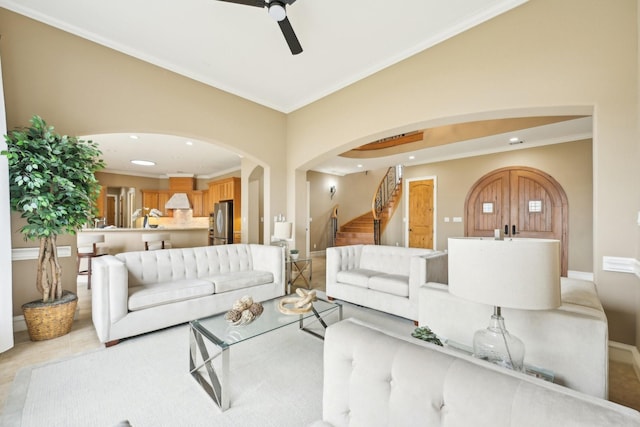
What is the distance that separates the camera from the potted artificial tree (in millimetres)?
2572

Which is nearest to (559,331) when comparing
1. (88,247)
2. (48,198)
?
(48,198)

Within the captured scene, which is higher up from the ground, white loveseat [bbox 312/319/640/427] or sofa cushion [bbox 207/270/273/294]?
white loveseat [bbox 312/319/640/427]

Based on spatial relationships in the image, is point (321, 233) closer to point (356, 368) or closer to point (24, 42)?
point (24, 42)

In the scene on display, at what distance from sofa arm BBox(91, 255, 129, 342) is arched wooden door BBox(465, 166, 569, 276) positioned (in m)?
6.92

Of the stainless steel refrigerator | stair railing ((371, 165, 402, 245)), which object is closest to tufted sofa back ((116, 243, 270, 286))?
the stainless steel refrigerator

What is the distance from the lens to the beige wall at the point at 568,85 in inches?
92.4

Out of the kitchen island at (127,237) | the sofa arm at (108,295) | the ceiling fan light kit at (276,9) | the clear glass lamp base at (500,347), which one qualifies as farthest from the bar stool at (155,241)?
the clear glass lamp base at (500,347)

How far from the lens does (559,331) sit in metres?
1.51

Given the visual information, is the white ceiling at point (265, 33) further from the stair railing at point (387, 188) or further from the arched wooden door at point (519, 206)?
the stair railing at point (387, 188)

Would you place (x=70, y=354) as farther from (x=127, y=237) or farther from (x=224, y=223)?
(x=224, y=223)

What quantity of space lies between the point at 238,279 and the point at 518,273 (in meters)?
3.20

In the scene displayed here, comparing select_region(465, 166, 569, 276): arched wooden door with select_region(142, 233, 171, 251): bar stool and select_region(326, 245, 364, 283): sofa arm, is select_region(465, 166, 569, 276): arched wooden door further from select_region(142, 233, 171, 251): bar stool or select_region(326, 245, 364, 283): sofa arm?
select_region(142, 233, 171, 251): bar stool

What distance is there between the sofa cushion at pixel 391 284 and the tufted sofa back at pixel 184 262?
1798 millimetres

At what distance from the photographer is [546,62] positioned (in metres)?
2.70
